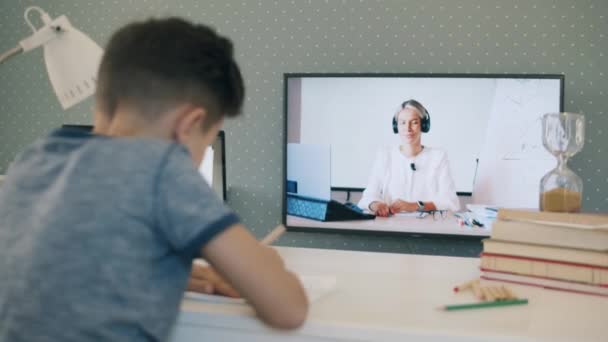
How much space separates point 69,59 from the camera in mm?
1203

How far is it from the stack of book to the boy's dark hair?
57cm

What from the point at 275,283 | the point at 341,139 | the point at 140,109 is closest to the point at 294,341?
the point at 275,283

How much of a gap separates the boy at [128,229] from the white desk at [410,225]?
802mm

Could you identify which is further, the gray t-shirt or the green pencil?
the green pencil

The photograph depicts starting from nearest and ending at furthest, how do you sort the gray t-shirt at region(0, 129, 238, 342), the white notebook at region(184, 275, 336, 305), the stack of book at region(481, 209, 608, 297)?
the gray t-shirt at region(0, 129, 238, 342)
the white notebook at region(184, 275, 336, 305)
the stack of book at region(481, 209, 608, 297)

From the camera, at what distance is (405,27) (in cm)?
158

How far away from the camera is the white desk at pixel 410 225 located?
4.80ft

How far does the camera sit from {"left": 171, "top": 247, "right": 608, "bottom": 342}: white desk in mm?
728

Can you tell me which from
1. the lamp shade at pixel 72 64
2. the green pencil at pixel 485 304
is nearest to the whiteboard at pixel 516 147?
the green pencil at pixel 485 304

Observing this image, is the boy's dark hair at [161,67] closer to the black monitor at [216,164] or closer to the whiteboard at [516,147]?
the black monitor at [216,164]

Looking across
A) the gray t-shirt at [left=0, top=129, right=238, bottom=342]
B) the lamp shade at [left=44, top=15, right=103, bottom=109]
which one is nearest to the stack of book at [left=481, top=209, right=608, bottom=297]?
the gray t-shirt at [left=0, top=129, right=238, bottom=342]

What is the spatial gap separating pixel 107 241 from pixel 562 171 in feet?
2.61

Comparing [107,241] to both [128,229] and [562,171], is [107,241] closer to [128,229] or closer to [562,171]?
[128,229]

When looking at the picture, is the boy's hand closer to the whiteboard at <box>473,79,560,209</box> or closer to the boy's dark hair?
the boy's dark hair
